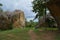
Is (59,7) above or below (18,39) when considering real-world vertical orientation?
above

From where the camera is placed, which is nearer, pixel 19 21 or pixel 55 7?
pixel 55 7

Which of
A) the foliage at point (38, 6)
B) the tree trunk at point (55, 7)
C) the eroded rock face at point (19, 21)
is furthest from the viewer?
the eroded rock face at point (19, 21)

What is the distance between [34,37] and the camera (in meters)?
16.0

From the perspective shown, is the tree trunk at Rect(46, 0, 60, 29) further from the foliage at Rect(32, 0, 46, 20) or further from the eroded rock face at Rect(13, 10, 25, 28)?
the eroded rock face at Rect(13, 10, 25, 28)

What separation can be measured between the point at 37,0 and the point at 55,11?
236cm

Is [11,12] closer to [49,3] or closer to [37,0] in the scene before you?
[37,0]

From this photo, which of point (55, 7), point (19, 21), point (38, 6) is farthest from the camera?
point (19, 21)

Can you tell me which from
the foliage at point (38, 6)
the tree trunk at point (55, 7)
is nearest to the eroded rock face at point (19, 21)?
the foliage at point (38, 6)

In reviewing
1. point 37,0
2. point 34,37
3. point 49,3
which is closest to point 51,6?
point 49,3

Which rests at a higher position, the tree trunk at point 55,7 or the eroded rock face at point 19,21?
the tree trunk at point 55,7

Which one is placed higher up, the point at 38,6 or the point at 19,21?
the point at 38,6

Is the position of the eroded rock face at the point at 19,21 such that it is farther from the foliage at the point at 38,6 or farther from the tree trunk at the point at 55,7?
the tree trunk at the point at 55,7

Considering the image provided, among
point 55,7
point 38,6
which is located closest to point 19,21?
point 38,6

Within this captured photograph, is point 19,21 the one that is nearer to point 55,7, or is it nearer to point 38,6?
point 38,6
